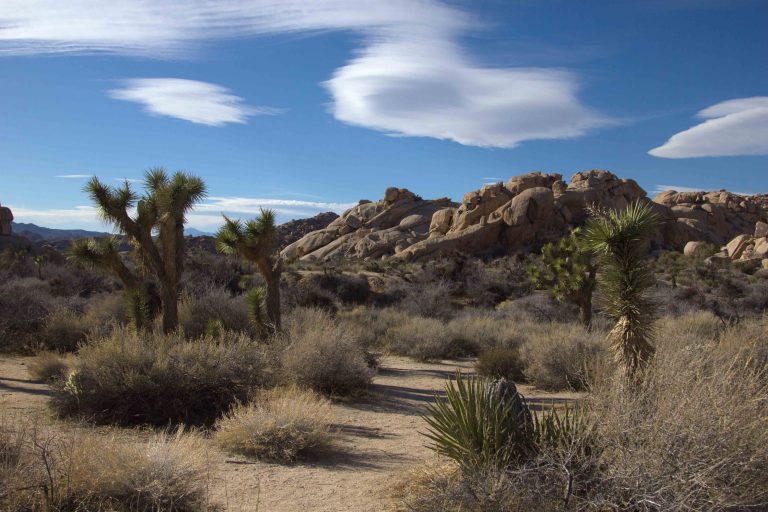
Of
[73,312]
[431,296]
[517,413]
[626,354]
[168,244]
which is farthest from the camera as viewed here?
[431,296]

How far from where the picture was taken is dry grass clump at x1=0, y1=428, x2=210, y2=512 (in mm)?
4508

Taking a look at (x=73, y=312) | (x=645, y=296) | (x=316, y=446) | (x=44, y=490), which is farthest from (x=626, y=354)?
(x=73, y=312)

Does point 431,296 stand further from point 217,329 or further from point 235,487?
point 235,487

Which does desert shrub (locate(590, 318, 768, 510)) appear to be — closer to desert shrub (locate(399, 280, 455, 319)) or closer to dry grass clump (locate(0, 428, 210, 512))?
dry grass clump (locate(0, 428, 210, 512))

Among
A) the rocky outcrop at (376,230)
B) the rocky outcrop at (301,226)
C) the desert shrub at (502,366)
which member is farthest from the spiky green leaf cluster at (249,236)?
the rocky outcrop at (301,226)

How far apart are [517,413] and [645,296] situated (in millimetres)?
2650

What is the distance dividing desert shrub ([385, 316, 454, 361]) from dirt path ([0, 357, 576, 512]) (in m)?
4.13

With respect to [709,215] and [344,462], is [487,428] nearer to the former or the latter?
[344,462]

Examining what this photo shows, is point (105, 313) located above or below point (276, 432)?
above

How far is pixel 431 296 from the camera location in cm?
2755

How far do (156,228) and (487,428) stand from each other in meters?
11.7

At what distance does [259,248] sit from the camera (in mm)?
14719

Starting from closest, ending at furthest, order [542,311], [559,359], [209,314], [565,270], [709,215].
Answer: [559,359], [209,314], [565,270], [542,311], [709,215]

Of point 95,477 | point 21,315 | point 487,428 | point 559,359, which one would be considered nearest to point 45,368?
point 21,315
